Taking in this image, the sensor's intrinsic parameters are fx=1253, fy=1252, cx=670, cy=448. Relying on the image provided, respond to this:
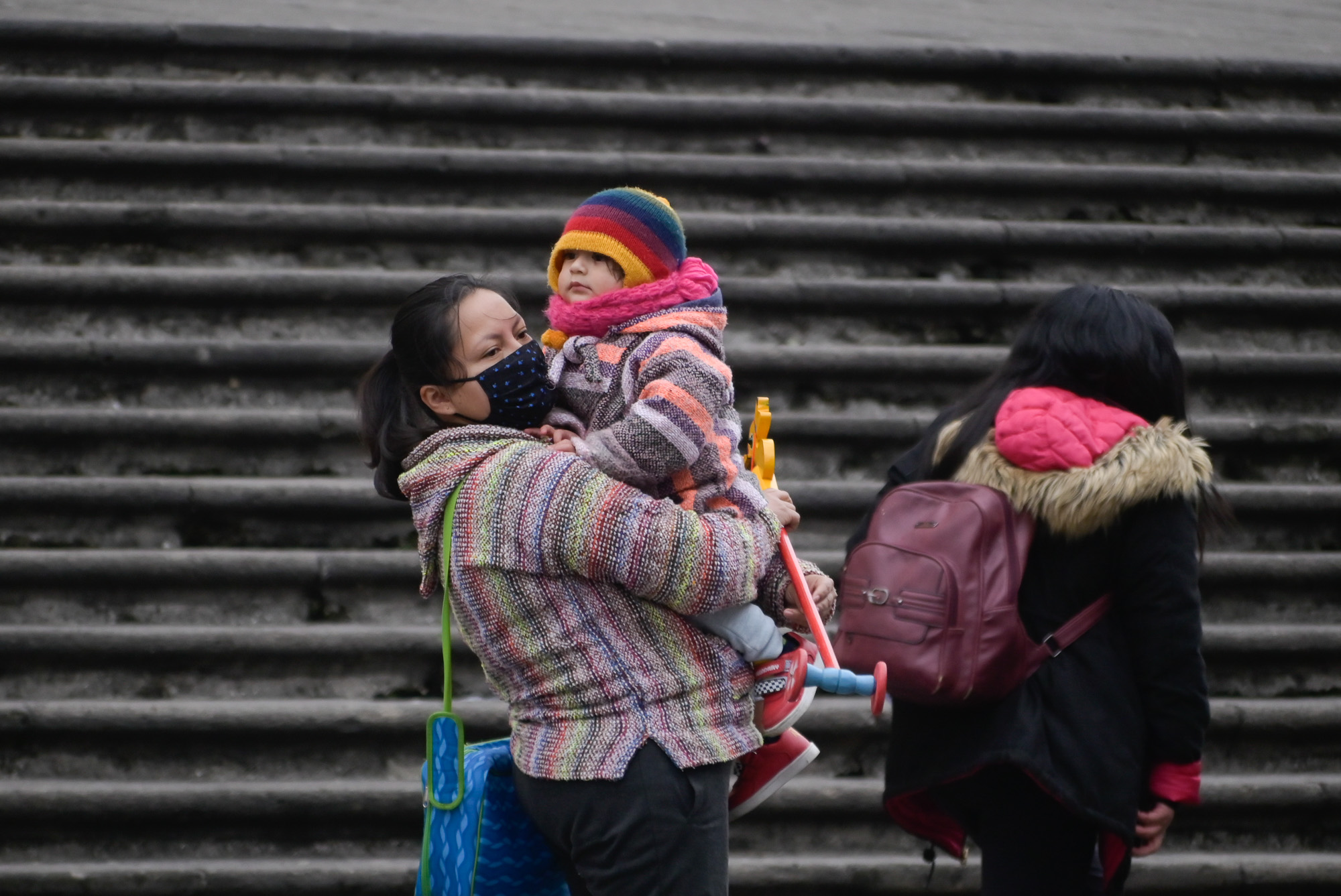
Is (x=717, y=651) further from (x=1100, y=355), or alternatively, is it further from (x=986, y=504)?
(x=1100, y=355)

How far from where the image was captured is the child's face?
210 centimetres

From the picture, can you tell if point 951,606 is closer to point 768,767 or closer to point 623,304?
point 768,767

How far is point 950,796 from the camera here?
2434 millimetres

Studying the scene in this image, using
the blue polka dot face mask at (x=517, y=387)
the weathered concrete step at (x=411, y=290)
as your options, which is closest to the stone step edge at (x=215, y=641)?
the weathered concrete step at (x=411, y=290)

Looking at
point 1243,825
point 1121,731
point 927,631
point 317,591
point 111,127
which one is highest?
point 111,127

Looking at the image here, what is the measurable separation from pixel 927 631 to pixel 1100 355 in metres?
0.62

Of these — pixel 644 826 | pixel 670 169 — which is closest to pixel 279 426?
pixel 670 169

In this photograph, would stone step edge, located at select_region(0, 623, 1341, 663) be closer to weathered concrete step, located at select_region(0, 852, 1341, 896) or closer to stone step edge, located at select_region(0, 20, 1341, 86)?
weathered concrete step, located at select_region(0, 852, 1341, 896)

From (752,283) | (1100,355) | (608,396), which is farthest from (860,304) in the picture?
(608,396)

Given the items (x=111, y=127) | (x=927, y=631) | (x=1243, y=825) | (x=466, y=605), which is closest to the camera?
(x=466, y=605)

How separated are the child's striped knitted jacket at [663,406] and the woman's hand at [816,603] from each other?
175 millimetres

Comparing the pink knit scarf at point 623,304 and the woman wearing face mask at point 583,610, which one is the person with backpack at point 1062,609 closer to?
the woman wearing face mask at point 583,610

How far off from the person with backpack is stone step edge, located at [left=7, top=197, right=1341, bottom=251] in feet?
8.59

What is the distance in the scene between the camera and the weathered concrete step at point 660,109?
502 cm
